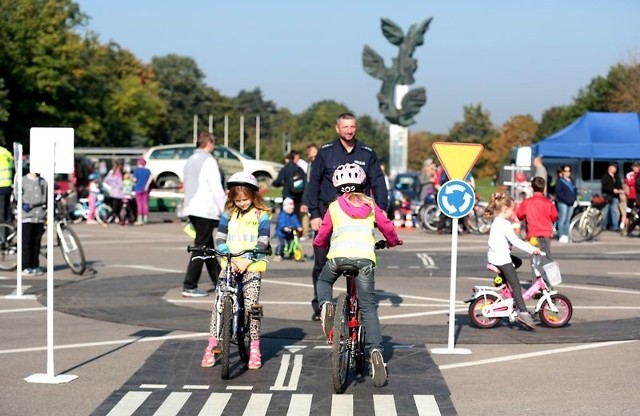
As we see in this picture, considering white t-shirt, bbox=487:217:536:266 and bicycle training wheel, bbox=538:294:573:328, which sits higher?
white t-shirt, bbox=487:217:536:266

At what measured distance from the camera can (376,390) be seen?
9297 millimetres

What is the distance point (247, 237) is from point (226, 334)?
1043 mm

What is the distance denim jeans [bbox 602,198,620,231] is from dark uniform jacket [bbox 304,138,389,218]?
21188mm

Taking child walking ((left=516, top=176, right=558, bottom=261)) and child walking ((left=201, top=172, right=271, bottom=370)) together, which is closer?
child walking ((left=201, top=172, right=271, bottom=370))

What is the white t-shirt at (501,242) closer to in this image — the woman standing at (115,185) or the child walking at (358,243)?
the child walking at (358,243)

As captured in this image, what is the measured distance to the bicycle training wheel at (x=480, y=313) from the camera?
12.9 m

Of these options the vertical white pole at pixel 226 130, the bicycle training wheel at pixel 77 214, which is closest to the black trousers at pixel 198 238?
the bicycle training wheel at pixel 77 214

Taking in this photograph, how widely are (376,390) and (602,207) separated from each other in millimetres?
23598

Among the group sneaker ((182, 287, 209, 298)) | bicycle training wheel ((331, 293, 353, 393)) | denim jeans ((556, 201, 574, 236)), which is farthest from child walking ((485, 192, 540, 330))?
denim jeans ((556, 201, 574, 236))

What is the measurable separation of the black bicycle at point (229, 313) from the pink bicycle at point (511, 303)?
3454mm

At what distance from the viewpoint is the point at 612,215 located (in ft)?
107

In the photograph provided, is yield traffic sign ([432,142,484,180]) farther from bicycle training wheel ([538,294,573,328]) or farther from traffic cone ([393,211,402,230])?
traffic cone ([393,211,402,230])

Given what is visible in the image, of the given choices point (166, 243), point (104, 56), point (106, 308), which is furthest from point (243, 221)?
point (104, 56)

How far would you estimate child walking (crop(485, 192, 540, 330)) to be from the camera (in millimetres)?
12664
